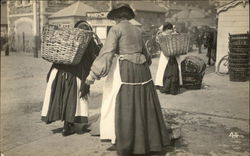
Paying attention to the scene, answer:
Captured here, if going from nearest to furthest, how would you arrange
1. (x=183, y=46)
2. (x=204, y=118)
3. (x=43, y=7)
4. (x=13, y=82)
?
(x=204, y=118) → (x=183, y=46) → (x=13, y=82) → (x=43, y=7)

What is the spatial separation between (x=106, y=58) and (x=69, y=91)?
122cm

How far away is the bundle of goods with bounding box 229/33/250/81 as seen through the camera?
11461mm

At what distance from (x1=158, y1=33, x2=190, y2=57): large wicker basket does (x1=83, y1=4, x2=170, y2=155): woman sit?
13.6 ft

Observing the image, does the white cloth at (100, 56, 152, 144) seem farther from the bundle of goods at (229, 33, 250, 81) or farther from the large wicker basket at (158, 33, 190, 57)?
the bundle of goods at (229, 33, 250, 81)

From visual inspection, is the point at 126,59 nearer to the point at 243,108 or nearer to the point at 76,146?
the point at 76,146

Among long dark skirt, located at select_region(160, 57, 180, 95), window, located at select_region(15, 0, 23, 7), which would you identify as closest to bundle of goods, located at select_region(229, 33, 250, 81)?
long dark skirt, located at select_region(160, 57, 180, 95)

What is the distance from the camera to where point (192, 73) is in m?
9.72

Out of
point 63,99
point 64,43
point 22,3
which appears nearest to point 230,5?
point 63,99

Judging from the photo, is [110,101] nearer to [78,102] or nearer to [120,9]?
[78,102]

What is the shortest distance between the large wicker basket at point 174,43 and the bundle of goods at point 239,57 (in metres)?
3.39

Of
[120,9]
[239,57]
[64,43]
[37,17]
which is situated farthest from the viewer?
[37,17]

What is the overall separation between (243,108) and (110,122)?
4.03 metres

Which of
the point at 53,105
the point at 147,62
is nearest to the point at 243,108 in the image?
the point at 147,62

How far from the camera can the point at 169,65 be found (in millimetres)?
9195
